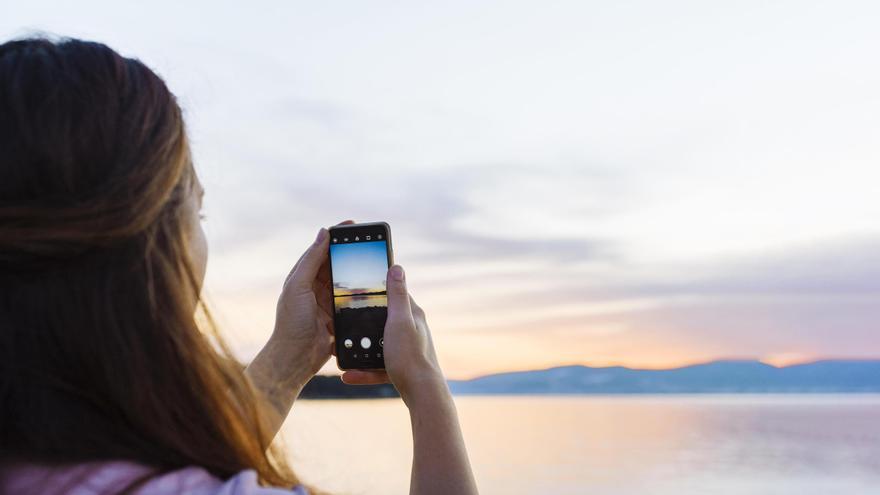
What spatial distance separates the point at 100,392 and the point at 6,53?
0.56 m

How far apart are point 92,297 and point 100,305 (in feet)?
0.05

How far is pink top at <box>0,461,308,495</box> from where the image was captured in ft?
3.86

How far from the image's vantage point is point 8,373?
1.22 m

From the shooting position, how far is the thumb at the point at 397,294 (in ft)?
5.90

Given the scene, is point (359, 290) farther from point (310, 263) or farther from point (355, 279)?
point (310, 263)

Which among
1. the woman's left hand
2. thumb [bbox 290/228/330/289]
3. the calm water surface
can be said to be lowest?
the calm water surface

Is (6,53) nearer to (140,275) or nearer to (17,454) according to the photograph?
(140,275)

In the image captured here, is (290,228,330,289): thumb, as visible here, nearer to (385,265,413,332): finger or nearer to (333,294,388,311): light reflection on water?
(333,294,388,311): light reflection on water

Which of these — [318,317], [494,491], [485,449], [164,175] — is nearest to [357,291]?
[318,317]

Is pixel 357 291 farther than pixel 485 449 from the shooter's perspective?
No

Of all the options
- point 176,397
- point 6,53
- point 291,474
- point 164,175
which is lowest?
point 291,474

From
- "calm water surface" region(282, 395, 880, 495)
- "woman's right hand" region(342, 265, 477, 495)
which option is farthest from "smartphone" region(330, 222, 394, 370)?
"calm water surface" region(282, 395, 880, 495)

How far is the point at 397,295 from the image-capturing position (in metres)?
1.85

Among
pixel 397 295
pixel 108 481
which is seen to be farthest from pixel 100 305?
pixel 397 295
